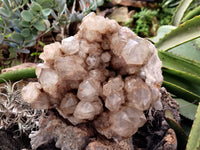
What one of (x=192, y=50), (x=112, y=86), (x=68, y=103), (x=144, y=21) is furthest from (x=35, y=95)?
(x=144, y=21)

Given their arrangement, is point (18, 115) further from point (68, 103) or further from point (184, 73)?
point (184, 73)

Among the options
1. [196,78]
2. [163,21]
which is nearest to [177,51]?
[196,78]

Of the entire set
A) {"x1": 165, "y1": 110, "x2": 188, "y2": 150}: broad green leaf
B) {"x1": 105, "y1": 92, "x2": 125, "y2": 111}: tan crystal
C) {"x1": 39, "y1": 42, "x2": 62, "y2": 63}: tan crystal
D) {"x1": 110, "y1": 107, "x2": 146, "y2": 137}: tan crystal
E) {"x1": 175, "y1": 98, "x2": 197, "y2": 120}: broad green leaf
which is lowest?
{"x1": 175, "y1": 98, "x2": 197, "y2": 120}: broad green leaf

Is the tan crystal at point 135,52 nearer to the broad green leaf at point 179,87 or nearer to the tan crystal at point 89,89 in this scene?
the tan crystal at point 89,89

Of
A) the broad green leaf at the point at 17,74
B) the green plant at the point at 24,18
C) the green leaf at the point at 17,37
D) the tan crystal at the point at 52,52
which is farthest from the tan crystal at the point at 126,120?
the green leaf at the point at 17,37

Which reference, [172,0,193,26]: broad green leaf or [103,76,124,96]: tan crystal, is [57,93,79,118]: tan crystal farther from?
[172,0,193,26]: broad green leaf

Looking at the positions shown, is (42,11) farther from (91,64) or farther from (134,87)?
(134,87)

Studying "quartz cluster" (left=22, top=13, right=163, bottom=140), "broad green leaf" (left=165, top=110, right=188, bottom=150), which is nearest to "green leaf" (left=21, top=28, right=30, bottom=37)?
"quartz cluster" (left=22, top=13, right=163, bottom=140)

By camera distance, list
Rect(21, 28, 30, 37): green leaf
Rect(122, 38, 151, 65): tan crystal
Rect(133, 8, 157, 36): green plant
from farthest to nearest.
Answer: Rect(133, 8, 157, 36): green plant
Rect(21, 28, 30, 37): green leaf
Rect(122, 38, 151, 65): tan crystal
